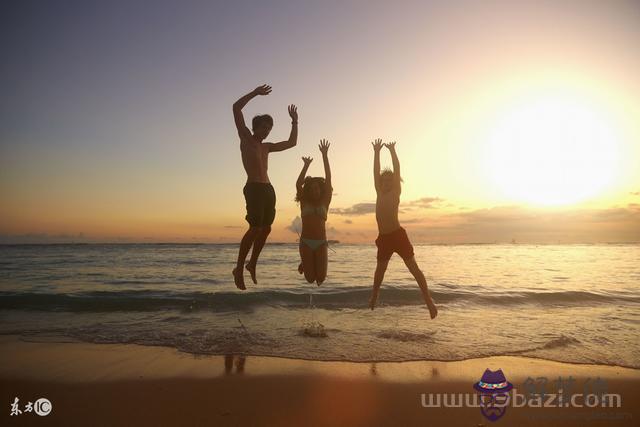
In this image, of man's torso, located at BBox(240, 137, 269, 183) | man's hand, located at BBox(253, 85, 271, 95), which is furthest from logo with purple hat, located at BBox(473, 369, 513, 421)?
man's hand, located at BBox(253, 85, 271, 95)

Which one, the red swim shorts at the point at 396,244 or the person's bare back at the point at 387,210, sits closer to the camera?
the person's bare back at the point at 387,210

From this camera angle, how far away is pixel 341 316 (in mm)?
Answer: 12195

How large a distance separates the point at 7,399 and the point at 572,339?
36.1 feet

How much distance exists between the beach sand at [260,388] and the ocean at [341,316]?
70 cm

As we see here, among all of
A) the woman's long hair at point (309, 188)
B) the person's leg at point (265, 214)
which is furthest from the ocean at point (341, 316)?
the woman's long hair at point (309, 188)

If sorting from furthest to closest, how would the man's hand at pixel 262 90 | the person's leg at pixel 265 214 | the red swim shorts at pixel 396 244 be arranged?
the red swim shorts at pixel 396 244, the person's leg at pixel 265 214, the man's hand at pixel 262 90

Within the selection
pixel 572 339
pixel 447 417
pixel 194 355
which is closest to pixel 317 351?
pixel 194 355

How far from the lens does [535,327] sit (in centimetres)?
1041

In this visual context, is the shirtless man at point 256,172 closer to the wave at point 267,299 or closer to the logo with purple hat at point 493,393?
the logo with purple hat at point 493,393

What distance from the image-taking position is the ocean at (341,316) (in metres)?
8.38

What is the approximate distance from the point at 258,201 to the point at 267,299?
998 centimetres

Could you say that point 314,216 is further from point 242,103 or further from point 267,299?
point 267,299

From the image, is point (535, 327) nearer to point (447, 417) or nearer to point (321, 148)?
point (447, 417)

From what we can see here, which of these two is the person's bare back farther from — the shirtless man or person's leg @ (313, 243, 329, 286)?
the shirtless man
